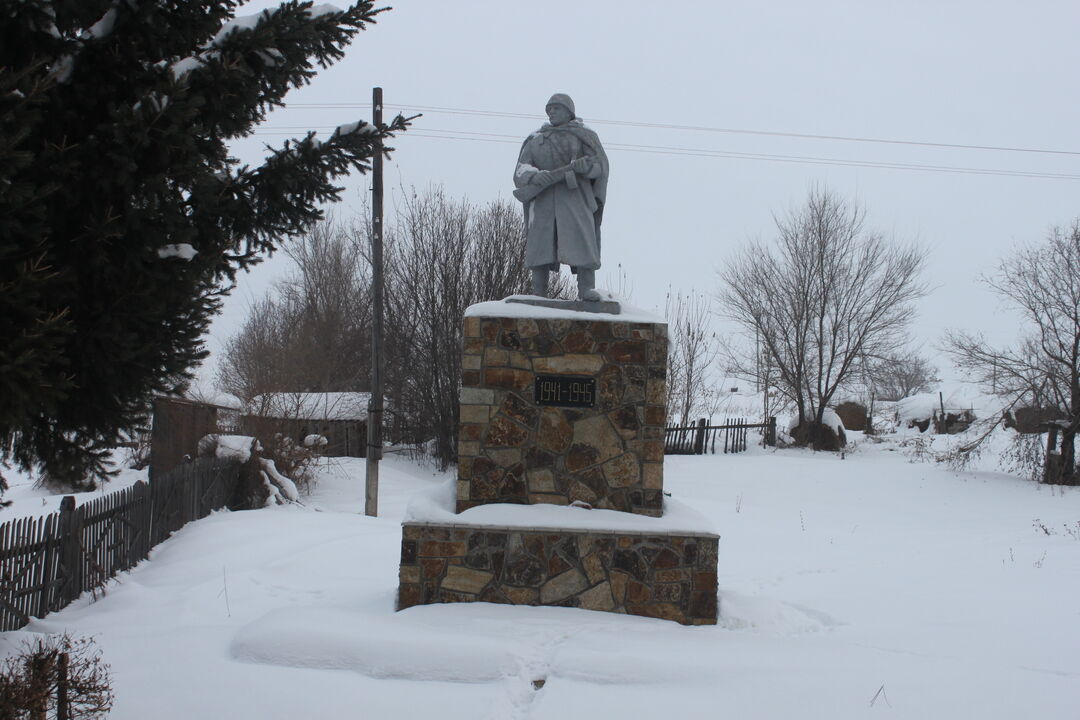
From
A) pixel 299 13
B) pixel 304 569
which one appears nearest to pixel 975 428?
pixel 304 569

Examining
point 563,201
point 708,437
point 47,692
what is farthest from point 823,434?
point 47,692

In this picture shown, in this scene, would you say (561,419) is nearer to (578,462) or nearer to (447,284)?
(578,462)

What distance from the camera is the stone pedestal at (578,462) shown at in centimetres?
512

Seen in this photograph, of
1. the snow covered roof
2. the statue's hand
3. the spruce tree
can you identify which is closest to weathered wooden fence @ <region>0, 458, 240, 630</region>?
the spruce tree

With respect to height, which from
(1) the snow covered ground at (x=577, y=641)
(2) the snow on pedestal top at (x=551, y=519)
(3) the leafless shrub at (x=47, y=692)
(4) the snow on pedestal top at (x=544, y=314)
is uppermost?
(4) the snow on pedestal top at (x=544, y=314)

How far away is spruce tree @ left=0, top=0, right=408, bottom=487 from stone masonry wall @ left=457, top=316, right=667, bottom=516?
238cm

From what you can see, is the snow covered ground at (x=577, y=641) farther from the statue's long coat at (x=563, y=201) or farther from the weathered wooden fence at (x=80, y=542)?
the statue's long coat at (x=563, y=201)

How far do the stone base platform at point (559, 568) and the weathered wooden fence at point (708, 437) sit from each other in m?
15.0

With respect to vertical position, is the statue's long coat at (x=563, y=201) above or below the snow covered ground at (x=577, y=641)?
above

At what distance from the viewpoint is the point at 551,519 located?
204 inches

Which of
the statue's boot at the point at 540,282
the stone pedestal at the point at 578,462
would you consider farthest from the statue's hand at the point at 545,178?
the stone pedestal at the point at 578,462

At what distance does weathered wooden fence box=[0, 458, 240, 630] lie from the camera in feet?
17.0

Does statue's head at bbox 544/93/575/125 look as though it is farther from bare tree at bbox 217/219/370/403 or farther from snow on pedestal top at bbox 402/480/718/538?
bare tree at bbox 217/219/370/403

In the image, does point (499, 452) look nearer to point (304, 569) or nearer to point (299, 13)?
point (304, 569)
